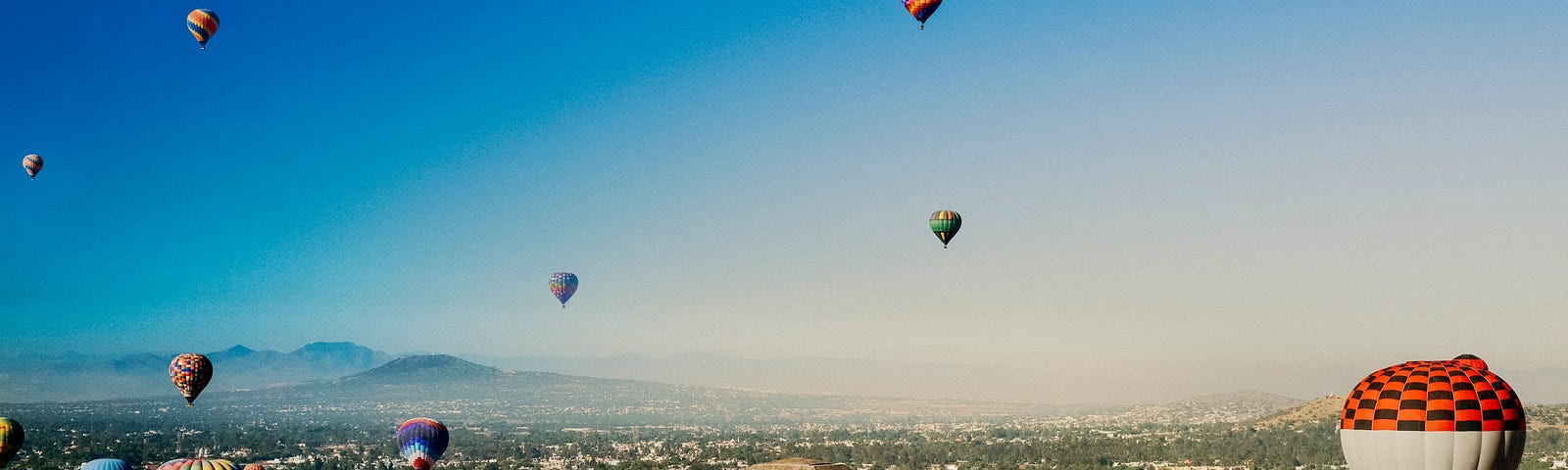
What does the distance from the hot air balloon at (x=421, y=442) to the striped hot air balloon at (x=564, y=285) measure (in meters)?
15.9

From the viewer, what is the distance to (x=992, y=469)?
14050 centimetres

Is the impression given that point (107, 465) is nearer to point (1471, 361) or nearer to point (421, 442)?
point (421, 442)

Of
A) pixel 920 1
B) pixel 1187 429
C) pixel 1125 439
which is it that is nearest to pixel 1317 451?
pixel 1125 439

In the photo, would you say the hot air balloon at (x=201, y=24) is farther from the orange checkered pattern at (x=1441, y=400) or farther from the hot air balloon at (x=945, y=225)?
the orange checkered pattern at (x=1441, y=400)

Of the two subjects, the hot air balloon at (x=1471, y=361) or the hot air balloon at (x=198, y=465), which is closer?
the hot air balloon at (x=1471, y=361)

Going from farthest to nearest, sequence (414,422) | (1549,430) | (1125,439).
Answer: (1125,439) → (1549,430) → (414,422)

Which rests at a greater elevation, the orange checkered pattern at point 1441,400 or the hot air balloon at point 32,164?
the hot air balloon at point 32,164

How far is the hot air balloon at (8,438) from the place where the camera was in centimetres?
8152

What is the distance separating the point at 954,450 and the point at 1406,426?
12946 centimetres

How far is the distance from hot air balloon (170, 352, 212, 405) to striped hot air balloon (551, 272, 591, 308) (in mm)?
25171

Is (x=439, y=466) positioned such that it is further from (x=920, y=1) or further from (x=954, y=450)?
(x=920, y=1)

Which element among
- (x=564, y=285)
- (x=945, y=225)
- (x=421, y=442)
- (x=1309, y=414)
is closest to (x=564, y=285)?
(x=564, y=285)

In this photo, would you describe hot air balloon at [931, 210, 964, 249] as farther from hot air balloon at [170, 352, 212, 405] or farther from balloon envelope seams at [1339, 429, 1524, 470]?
hot air balloon at [170, 352, 212, 405]

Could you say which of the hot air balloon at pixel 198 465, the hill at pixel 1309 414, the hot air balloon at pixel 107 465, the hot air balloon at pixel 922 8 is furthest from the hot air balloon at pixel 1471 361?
the hill at pixel 1309 414
